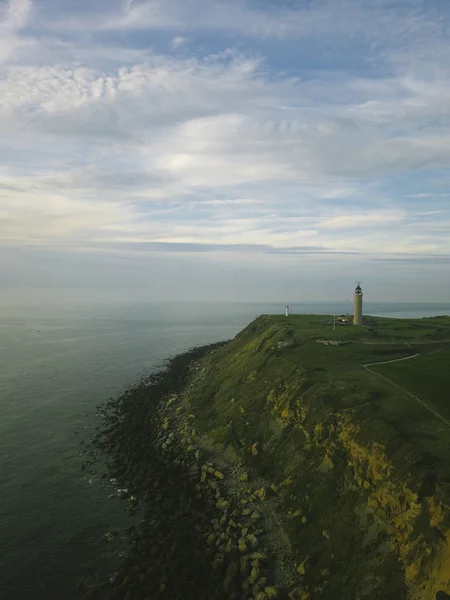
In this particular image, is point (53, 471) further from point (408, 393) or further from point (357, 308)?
point (357, 308)

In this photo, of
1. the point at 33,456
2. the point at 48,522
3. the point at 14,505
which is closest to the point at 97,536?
the point at 48,522

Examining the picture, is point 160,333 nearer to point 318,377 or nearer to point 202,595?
point 318,377

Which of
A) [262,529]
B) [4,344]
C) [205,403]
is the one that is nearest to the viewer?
[262,529]

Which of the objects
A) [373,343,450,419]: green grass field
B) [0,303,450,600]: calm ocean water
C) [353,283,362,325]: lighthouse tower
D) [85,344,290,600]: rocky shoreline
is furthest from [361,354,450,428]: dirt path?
[353,283,362,325]: lighthouse tower

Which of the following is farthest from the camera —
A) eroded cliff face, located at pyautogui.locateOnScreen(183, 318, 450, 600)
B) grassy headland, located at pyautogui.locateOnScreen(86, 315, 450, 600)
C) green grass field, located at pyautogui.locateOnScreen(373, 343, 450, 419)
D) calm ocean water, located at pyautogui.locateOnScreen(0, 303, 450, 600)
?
green grass field, located at pyautogui.locateOnScreen(373, 343, 450, 419)

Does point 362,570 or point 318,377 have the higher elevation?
point 318,377

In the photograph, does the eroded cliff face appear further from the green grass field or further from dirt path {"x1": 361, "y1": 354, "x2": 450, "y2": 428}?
the green grass field

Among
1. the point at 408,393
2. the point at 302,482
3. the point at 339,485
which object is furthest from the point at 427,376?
the point at 302,482
